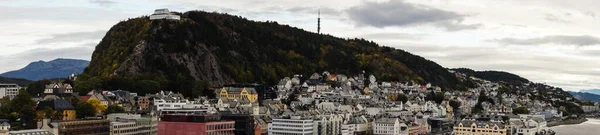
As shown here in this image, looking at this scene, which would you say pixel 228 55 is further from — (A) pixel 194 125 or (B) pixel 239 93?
(A) pixel 194 125

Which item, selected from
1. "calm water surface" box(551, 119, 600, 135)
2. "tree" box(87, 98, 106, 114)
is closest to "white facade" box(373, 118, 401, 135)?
"tree" box(87, 98, 106, 114)

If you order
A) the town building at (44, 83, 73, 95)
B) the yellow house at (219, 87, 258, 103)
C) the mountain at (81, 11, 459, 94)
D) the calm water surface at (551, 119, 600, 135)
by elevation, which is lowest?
the calm water surface at (551, 119, 600, 135)

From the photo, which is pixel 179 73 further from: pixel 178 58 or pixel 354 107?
pixel 354 107

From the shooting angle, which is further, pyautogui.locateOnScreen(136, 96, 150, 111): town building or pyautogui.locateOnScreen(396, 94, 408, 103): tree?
pyautogui.locateOnScreen(396, 94, 408, 103): tree

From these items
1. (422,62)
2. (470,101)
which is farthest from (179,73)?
(422,62)

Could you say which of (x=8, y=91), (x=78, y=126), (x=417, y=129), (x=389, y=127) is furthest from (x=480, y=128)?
(x=8, y=91)

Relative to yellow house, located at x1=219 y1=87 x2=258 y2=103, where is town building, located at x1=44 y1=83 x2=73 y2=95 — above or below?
above

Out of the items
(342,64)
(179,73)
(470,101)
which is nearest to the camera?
(179,73)

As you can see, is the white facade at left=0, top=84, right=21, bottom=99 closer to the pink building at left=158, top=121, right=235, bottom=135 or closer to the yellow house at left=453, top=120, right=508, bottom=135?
the pink building at left=158, top=121, right=235, bottom=135
